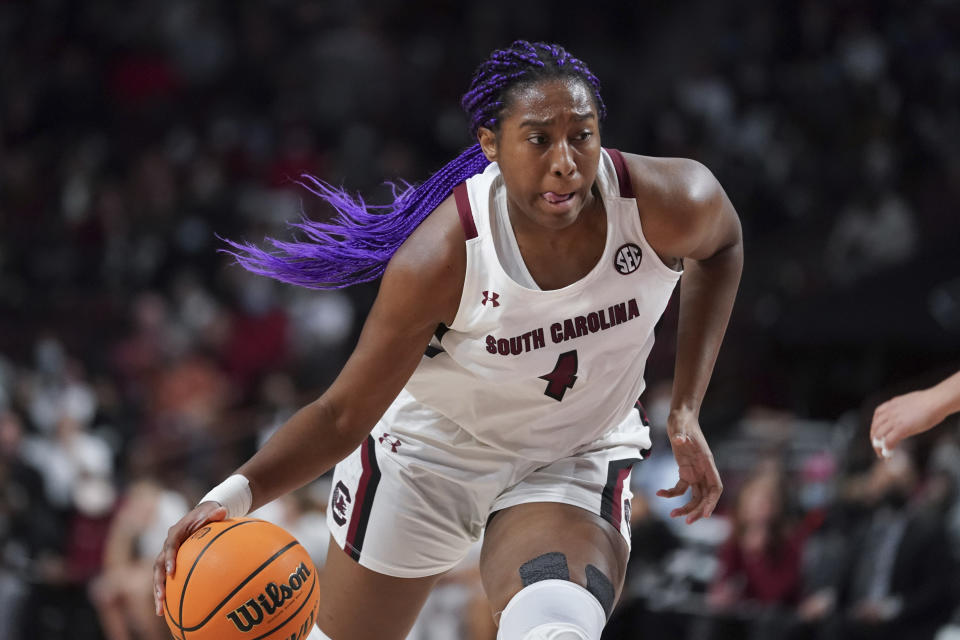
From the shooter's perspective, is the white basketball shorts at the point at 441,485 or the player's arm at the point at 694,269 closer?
the player's arm at the point at 694,269

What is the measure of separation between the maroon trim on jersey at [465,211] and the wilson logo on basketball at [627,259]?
1.32 feet

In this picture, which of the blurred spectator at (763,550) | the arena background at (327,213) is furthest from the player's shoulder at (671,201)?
the blurred spectator at (763,550)

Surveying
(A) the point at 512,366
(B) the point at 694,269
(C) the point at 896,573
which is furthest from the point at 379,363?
(C) the point at 896,573

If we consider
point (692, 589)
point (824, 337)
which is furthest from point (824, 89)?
point (692, 589)

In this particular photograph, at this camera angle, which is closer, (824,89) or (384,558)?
(384,558)

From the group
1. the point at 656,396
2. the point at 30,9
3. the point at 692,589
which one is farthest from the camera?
the point at 30,9

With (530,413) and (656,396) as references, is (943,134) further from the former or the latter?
(530,413)

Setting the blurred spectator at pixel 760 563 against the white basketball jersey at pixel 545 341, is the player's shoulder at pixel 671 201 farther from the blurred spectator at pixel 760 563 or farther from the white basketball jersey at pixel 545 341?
the blurred spectator at pixel 760 563

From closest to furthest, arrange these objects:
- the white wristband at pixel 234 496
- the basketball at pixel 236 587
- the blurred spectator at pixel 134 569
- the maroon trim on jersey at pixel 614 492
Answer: the basketball at pixel 236 587 → the white wristband at pixel 234 496 → the maroon trim on jersey at pixel 614 492 → the blurred spectator at pixel 134 569

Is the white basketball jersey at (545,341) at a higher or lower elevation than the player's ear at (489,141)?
lower

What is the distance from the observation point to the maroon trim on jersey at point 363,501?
3891mm

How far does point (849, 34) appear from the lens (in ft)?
36.9

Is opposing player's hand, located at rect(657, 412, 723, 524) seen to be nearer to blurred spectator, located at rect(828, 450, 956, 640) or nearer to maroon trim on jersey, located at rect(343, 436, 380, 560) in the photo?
maroon trim on jersey, located at rect(343, 436, 380, 560)

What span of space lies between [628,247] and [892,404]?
856 mm
